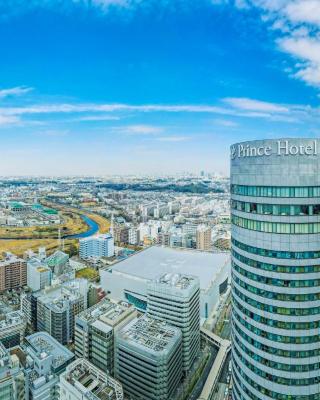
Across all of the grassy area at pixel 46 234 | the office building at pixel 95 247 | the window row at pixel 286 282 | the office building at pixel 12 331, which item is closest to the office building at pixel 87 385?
the window row at pixel 286 282

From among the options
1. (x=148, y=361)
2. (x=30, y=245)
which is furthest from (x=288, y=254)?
(x=30, y=245)

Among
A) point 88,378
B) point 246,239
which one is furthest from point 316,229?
point 88,378

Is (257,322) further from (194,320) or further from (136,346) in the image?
(194,320)

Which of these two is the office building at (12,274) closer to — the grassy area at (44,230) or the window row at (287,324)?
the grassy area at (44,230)

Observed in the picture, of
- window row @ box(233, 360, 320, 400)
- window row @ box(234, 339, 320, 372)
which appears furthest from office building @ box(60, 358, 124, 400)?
window row @ box(234, 339, 320, 372)

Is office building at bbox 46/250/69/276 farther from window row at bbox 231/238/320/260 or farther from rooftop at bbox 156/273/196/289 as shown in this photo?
window row at bbox 231/238/320/260

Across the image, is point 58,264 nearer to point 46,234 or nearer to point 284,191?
point 46,234
